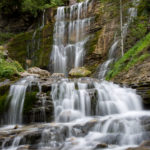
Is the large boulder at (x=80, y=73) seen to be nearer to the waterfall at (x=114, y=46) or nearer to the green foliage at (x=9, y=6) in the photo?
the waterfall at (x=114, y=46)

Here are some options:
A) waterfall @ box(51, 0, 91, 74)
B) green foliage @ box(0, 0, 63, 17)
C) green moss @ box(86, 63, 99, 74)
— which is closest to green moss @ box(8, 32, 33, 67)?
waterfall @ box(51, 0, 91, 74)

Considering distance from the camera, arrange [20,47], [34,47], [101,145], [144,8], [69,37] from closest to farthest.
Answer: [101,145], [144,8], [69,37], [34,47], [20,47]

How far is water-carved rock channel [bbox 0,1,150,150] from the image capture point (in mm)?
6199

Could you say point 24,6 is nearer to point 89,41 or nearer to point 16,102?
point 89,41

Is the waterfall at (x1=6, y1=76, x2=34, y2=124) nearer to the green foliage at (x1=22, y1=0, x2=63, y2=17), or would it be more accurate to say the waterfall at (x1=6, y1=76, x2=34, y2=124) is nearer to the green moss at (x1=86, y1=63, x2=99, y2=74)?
the green moss at (x1=86, y1=63, x2=99, y2=74)

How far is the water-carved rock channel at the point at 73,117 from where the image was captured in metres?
6.20

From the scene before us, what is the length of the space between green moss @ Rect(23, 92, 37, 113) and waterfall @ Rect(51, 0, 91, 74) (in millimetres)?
10169

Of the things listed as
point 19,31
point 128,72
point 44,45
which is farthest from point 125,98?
point 19,31

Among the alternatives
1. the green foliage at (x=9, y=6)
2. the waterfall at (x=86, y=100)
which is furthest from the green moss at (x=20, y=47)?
the waterfall at (x=86, y=100)

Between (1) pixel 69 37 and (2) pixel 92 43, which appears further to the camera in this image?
(1) pixel 69 37

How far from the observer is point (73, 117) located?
8.75m

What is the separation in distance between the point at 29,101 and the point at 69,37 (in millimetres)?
13518

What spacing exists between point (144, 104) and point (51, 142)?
468cm

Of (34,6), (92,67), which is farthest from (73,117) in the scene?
(34,6)
